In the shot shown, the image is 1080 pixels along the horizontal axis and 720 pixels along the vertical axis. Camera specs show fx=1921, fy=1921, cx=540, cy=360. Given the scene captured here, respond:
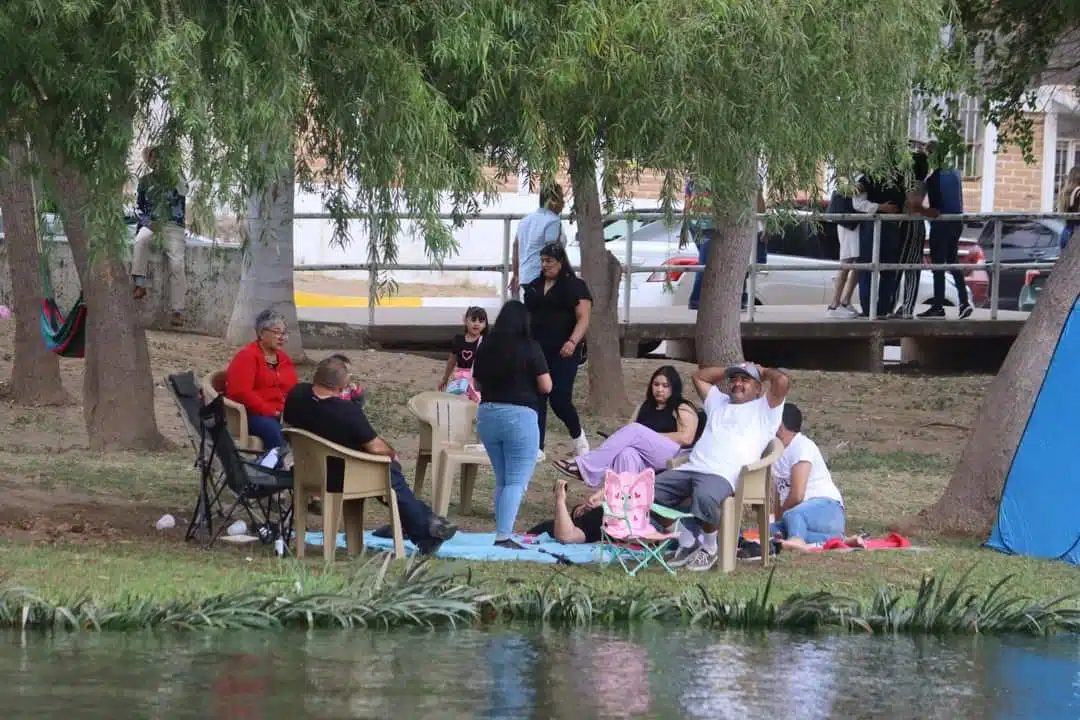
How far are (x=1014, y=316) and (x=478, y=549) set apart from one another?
12322mm

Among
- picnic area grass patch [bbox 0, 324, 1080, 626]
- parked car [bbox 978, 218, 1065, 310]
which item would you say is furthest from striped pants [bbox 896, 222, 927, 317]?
parked car [bbox 978, 218, 1065, 310]

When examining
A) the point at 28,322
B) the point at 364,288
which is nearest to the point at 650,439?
the point at 28,322

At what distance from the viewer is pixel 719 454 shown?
999 centimetres

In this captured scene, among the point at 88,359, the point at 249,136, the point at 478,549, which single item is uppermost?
the point at 249,136

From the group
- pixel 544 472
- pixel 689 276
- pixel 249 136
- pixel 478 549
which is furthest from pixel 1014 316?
pixel 249 136

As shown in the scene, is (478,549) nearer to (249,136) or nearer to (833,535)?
(833,535)

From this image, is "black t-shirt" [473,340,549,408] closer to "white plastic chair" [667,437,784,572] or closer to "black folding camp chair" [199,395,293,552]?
"black folding camp chair" [199,395,293,552]

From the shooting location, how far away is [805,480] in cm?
1083

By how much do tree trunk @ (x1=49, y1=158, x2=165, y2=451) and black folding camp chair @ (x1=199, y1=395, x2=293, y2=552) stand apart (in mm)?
3159

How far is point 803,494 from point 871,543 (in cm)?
46

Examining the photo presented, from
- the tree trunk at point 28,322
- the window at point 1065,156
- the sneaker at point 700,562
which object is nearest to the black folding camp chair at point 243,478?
the sneaker at point 700,562

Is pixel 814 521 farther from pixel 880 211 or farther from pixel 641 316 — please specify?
pixel 641 316

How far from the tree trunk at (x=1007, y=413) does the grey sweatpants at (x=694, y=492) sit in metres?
2.16

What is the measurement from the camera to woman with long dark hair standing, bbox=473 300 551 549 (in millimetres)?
10344
